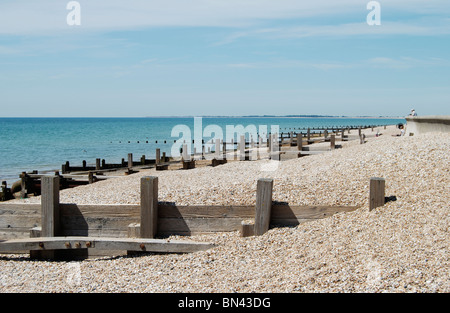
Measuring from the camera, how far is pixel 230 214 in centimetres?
757

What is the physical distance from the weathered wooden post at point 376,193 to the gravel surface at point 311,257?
91mm

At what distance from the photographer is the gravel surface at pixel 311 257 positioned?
18.7 ft

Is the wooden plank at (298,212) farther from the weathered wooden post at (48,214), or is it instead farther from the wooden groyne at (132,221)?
the weathered wooden post at (48,214)

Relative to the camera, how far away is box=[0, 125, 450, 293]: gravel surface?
5.71 m

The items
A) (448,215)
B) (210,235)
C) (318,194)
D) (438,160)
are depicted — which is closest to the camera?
(448,215)

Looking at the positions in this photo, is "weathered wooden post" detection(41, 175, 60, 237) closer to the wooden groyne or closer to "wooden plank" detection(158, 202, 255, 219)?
the wooden groyne

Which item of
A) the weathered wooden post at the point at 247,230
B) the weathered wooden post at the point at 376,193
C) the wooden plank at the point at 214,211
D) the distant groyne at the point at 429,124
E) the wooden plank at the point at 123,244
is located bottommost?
the wooden plank at the point at 123,244

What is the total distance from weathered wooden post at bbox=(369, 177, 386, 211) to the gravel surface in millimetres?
91

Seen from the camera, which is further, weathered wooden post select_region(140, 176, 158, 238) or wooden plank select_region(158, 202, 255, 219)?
wooden plank select_region(158, 202, 255, 219)

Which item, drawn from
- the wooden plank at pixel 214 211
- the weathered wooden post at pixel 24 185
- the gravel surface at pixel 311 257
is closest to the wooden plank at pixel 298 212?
the gravel surface at pixel 311 257

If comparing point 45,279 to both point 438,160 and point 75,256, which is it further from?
point 438,160

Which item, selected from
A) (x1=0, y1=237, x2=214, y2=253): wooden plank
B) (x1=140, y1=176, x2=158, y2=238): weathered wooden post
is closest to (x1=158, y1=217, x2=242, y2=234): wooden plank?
(x1=140, y1=176, x2=158, y2=238): weathered wooden post
